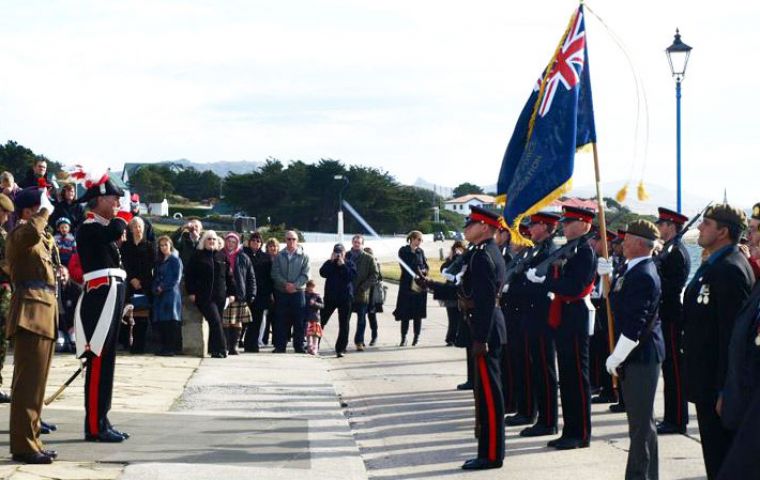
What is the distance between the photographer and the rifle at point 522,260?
11.0 m

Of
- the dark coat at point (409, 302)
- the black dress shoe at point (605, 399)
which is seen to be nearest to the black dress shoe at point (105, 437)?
the black dress shoe at point (605, 399)

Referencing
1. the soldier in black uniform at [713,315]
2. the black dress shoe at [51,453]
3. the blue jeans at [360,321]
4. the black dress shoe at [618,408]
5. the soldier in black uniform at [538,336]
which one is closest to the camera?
the soldier in black uniform at [713,315]

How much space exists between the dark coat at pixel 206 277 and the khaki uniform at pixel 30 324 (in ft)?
23.8

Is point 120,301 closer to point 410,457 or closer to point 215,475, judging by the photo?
point 215,475

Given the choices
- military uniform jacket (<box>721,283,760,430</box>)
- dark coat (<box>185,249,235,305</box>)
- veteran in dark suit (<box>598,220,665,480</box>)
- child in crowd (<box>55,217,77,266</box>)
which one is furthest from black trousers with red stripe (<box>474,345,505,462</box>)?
child in crowd (<box>55,217,77,266</box>)

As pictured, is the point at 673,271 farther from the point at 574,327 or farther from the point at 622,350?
the point at 622,350

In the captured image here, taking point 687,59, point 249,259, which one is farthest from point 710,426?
point 687,59

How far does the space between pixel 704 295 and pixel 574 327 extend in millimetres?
3038

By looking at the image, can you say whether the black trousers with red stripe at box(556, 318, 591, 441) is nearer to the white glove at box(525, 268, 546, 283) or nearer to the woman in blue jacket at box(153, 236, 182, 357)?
the white glove at box(525, 268, 546, 283)

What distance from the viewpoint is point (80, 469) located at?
782cm

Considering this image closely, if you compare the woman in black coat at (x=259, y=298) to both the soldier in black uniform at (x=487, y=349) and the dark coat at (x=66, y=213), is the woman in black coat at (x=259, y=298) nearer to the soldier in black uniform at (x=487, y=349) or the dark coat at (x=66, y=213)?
Answer: the dark coat at (x=66, y=213)

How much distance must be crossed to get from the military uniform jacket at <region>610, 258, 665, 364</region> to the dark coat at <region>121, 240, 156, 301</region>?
9.30 metres

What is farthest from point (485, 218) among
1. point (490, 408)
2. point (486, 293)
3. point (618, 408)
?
point (618, 408)

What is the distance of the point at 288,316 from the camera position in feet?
58.5
